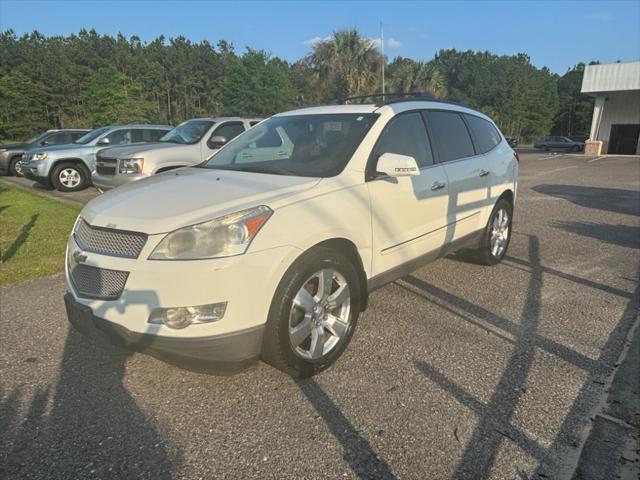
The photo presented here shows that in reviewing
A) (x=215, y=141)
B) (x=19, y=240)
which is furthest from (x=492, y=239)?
(x=19, y=240)

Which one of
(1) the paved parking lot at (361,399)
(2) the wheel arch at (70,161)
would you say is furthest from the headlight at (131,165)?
(2) the wheel arch at (70,161)

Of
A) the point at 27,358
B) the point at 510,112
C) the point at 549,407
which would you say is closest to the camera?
the point at 549,407

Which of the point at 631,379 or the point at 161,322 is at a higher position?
the point at 161,322

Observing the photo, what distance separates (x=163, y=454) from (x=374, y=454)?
1.10m

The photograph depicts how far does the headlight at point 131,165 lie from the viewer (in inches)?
314

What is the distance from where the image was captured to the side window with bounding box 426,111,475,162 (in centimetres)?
423

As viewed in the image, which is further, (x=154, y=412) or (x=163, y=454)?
(x=154, y=412)

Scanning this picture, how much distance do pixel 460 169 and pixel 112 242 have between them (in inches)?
126

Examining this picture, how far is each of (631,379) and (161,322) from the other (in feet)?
9.91

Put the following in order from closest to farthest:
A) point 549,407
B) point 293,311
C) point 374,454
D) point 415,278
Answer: point 374,454, point 549,407, point 293,311, point 415,278

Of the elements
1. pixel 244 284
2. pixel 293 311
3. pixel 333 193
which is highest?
pixel 333 193

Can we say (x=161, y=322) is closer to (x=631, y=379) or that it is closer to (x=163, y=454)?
(x=163, y=454)

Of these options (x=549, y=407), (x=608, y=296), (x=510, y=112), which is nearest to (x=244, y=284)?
(x=549, y=407)

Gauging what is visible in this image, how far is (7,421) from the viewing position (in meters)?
2.60
